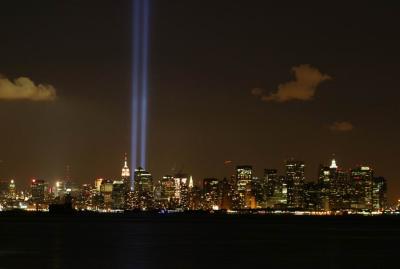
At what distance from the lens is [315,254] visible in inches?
3529

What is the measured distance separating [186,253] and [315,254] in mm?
14948

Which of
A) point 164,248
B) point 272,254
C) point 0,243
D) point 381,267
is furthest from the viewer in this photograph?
point 0,243

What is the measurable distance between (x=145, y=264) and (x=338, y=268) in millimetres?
18267

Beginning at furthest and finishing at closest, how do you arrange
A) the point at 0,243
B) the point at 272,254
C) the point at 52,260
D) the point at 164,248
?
the point at 0,243 → the point at 164,248 → the point at 272,254 → the point at 52,260

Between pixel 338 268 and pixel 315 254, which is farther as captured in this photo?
pixel 315 254

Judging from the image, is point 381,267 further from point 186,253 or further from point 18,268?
point 18,268

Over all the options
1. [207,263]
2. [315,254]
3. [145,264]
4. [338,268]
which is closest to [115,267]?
[145,264]

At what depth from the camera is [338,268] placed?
238 ft

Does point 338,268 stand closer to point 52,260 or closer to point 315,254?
point 315,254

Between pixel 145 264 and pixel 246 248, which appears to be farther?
pixel 246 248

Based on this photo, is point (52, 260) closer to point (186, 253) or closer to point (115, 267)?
point (115, 267)

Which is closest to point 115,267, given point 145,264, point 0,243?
point 145,264

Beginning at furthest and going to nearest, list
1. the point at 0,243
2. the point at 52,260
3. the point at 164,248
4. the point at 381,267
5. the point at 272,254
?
1. the point at 0,243
2. the point at 164,248
3. the point at 272,254
4. the point at 52,260
5. the point at 381,267

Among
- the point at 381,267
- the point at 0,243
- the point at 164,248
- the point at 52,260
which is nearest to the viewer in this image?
the point at 381,267
